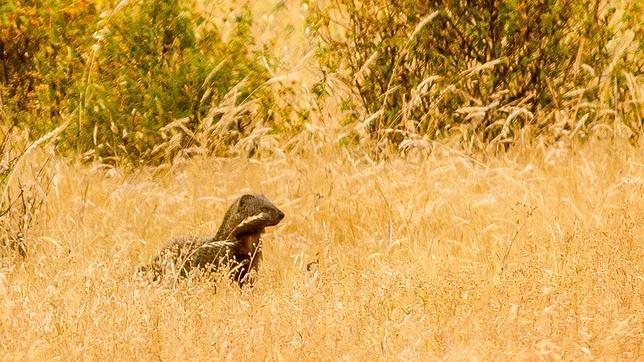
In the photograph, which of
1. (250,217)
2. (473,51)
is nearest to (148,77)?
(473,51)

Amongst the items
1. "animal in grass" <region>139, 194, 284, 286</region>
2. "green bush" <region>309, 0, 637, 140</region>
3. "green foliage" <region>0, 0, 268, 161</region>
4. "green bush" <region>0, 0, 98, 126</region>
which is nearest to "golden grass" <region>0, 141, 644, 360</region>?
"animal in grass" <region>139, 194, 284, 286</region>

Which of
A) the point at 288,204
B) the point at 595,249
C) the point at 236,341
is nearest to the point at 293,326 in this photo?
the point at 236,341

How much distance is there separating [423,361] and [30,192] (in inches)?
124

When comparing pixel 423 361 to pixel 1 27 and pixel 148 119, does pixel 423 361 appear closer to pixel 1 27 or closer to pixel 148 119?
pixel 148 119

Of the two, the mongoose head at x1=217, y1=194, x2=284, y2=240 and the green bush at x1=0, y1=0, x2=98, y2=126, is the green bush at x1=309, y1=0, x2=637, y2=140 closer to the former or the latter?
the green bush at x1=0, y1=0, x2=98, y2=126

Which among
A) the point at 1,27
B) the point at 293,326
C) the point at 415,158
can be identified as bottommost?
the point at 415,158

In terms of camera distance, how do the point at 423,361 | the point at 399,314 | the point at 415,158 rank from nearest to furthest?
1. the point at 423,361
2. the point at 399,314
3. the point at 415,158

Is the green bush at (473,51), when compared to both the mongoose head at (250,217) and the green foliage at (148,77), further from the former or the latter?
the mongoose head at (250,217)

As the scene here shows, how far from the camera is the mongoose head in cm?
606

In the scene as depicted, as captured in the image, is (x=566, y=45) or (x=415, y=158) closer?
(x=415, y=158)

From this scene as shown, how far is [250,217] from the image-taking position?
19.9 ft

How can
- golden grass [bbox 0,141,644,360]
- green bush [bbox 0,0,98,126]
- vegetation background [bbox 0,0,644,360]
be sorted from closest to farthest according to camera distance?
golden grass [bbox 0,141,644,360] < vegetation background [bbox 0,0,644,360] < green bush [bbox 0,0,98,126]

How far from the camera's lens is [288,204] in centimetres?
738

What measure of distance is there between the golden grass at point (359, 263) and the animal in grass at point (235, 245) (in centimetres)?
15
